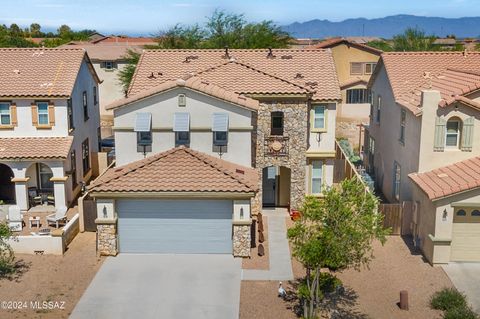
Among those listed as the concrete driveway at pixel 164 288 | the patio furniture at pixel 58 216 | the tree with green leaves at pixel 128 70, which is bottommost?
the concrete driveway at pixel 164 288

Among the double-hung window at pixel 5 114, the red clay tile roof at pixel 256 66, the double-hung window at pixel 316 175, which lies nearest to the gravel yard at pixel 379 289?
the double-hung window at pixel 316 175

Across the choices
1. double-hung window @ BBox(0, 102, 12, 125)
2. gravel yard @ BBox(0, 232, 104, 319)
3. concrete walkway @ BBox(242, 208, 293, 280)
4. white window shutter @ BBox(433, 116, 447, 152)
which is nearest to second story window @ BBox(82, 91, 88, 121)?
double-hung window @ BBox(0, 102, 12, 125)

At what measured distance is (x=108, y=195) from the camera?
72.2 feet

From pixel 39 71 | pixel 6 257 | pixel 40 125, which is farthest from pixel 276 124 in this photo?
pixel 6 257

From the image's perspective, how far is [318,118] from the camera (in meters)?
27.2

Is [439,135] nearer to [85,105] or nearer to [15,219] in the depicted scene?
[15,219]

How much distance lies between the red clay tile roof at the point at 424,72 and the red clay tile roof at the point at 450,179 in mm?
3042

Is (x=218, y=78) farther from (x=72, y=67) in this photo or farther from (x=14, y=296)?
(x=14, y=296)

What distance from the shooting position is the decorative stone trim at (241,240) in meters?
22.3

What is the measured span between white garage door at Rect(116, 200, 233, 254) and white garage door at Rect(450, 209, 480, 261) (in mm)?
8420

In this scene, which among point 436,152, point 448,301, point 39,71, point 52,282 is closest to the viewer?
point 448,301

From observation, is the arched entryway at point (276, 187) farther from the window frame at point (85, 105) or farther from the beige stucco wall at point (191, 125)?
the window frame at point (85, 105)

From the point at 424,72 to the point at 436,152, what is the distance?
24.4 ft

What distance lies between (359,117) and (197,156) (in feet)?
110
